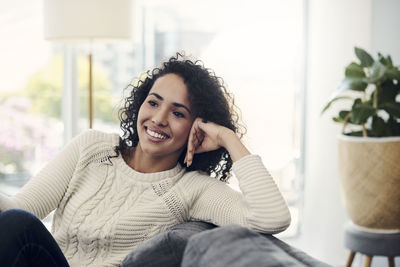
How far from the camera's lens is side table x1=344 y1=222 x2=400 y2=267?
2803 millimetres

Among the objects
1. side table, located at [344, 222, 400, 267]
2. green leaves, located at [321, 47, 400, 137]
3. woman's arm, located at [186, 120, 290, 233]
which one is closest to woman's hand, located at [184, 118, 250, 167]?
woman's arm, located at [186, 120, 290, 233]

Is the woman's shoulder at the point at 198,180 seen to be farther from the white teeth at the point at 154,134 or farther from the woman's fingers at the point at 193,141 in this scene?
the white teeth at the point at 154,134

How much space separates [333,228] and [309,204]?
215 mm

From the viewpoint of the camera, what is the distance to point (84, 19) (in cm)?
272

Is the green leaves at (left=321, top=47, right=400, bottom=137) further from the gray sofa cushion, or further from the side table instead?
the gray sofa cushion

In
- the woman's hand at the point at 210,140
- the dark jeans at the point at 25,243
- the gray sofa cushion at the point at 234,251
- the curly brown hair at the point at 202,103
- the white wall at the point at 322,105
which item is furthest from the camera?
the white wall at the point at 322,105

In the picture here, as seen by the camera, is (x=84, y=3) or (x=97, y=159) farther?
(x=84, y=3)

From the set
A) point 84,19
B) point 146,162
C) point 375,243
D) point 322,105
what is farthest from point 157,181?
point 322,105

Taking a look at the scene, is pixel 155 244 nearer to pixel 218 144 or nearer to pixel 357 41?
pixel 218 144

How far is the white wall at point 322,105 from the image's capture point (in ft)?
12.0

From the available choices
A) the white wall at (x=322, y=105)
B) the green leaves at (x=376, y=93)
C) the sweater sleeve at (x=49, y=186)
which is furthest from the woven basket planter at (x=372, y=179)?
the sweater sleeve at (x=49, y=186)

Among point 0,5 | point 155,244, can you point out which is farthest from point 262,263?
point 0,5

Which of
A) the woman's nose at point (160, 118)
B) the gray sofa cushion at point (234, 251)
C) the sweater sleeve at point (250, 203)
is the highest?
the woman's nose at point (160, 118)

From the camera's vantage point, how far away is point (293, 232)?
4066mm
